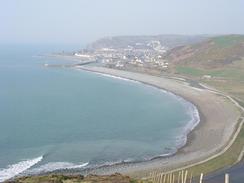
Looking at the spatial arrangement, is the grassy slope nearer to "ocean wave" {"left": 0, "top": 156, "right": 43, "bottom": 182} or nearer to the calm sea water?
the calm sea water

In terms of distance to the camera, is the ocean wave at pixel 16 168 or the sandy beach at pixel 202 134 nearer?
the ocean wave at pixel 16 168

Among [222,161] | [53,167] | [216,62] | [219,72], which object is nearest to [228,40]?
[216,62]

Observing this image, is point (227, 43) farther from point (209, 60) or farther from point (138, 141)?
point (138, 141)

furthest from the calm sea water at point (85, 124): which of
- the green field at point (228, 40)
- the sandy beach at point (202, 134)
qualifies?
the green field at point (228, 40)

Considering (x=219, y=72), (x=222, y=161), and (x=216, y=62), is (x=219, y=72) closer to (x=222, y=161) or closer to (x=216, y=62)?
(x=216, y=62)

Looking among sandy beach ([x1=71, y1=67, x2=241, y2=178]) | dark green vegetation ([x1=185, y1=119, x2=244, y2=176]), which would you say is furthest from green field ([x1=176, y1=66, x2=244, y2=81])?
dark green vegetation ([x1=185, y1=119, x2=244, y2=176])

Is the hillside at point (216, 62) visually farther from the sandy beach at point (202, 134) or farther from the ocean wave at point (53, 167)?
the ocean wave at point (53, 167)
